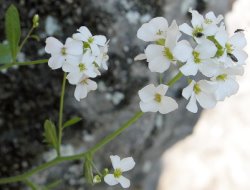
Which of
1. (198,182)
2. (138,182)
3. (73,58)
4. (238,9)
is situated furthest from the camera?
(238,9)

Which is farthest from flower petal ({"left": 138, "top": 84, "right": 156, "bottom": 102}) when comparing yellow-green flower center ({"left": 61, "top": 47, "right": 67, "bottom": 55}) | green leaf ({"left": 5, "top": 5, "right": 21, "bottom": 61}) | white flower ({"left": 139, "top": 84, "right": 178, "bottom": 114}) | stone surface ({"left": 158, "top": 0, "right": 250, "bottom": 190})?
stone surface ({"left": 158, "top": 0, "right": 250, "bottom": 190})

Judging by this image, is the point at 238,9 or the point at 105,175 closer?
the point at 105,175

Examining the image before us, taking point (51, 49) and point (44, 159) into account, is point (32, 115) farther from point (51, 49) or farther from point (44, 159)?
point (51, 49)

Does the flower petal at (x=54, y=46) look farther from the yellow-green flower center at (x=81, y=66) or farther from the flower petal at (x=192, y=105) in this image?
the flower petal at (x=192, y=105)

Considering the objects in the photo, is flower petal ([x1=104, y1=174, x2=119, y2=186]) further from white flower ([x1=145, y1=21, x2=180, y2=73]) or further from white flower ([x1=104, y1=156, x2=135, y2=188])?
white flower ([x1=145, y1=21, x2=180, y2=73])

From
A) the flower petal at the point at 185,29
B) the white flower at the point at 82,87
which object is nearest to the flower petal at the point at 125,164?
the white flower at the point at 82,87

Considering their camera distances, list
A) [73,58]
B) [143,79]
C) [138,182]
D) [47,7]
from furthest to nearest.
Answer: [138,182], [143,79], [47,7], [73,58]

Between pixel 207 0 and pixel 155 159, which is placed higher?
pixel 207 0

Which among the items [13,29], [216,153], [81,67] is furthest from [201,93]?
[216,153]

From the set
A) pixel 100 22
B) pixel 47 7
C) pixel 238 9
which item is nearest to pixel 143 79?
pixel 100 22
